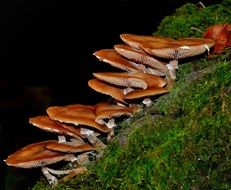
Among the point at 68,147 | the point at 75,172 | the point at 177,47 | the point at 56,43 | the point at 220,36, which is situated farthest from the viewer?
the point at 56,43

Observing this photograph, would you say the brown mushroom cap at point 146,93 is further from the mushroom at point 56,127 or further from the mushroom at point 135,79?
the mushroom at point 56,127

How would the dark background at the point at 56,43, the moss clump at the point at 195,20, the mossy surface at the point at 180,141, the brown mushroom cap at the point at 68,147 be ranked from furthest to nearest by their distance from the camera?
the dark background at the point at 56,43
the moss clump at the point at 195,20
the brown mushroom cap at the point at 68,147
the mossy surface at the point at 180,141

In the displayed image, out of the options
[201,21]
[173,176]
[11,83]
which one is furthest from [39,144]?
[11,83]

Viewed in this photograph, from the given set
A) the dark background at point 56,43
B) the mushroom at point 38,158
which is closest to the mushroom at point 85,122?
the mushroom at point 38,158

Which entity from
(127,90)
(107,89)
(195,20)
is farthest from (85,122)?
(195,20)

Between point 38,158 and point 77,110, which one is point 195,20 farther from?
point 38,158

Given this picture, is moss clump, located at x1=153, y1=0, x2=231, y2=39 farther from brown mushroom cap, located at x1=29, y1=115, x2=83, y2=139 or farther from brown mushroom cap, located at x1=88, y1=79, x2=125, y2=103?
brown mushroom cap, located at x1=29, y1=115, x2=83, y2=139
